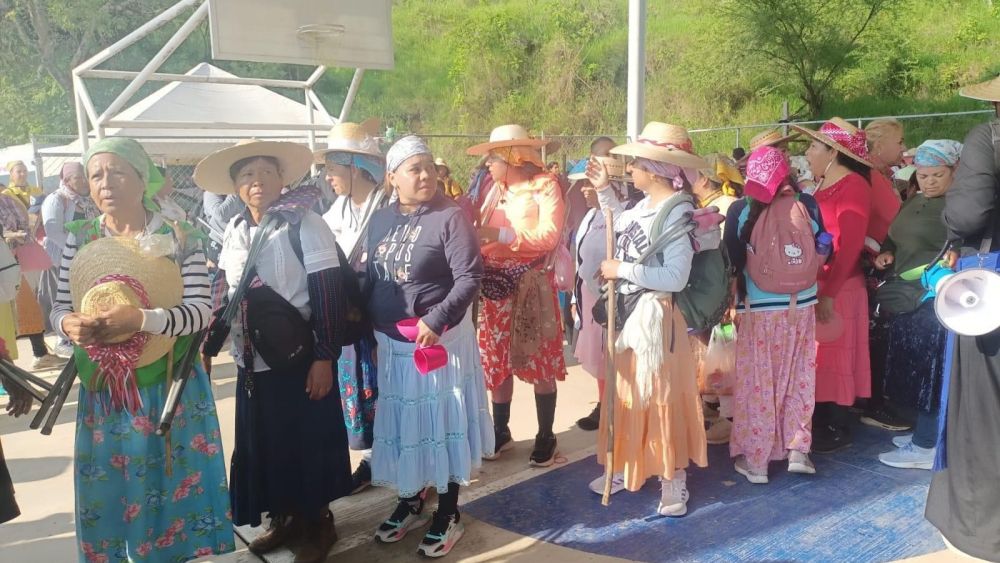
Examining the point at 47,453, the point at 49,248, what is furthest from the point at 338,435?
the point at 49,248

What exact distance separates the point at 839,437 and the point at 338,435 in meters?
2.97

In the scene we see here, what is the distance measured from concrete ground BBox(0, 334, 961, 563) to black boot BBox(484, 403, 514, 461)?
5 cm

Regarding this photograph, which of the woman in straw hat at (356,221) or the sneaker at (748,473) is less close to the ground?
the woman in straw hat at (356,221)

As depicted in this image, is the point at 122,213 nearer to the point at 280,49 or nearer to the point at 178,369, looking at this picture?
the point at 178,369

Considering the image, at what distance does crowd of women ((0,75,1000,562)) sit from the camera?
2.63 m

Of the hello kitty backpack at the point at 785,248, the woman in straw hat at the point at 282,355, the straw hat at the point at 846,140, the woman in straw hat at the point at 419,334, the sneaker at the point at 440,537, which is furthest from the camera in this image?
the straw hat at the point at 846,140

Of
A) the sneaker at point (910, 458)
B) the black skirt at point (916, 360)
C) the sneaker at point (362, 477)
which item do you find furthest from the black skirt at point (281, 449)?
the black skirt at point (916, 360)

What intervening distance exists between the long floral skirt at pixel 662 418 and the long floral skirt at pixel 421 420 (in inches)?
30.9

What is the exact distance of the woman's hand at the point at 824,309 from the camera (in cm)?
388

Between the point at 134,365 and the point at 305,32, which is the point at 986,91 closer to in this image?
the point at 134,365

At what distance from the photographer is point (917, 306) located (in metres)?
4.17

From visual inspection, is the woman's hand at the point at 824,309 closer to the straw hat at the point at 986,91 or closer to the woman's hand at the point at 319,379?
the straw hat at the point at 986,91

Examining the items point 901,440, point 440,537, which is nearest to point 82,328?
point 440,537

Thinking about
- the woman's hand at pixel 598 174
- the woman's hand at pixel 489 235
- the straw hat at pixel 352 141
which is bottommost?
the woman's hand at pixel 489 235
